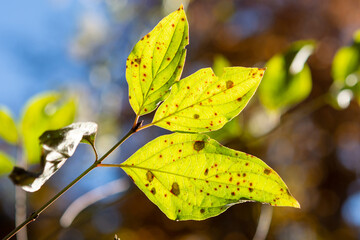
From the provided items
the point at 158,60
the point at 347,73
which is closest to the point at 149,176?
the point at 158,60

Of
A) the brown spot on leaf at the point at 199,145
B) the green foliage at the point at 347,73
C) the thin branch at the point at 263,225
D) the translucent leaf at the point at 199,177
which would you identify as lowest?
the thin branch at the point at 263,225

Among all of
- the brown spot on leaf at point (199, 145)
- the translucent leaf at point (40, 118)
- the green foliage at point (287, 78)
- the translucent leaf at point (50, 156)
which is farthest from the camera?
the green foliage at point (287, 78)

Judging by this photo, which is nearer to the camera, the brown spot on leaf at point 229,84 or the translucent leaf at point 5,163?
the brown spot on leaf at point 229,84

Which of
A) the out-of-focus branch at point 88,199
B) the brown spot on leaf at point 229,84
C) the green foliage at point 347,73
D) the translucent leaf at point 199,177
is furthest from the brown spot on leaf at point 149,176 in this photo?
the green foliage at point 347,73

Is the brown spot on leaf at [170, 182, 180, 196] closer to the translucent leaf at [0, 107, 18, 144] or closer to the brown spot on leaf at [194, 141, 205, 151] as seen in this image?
the brown spot on leaf at [194, 141, 205, 151]

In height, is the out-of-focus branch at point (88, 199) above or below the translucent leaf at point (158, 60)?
below

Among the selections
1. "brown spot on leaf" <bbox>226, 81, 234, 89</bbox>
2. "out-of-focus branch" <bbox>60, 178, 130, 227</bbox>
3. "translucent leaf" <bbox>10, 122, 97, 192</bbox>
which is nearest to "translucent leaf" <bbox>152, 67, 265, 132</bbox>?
"brown spot on leaf" <bbox>226, 81, 234, 89</bbox>

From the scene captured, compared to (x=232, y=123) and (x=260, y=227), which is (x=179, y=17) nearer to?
(x=232, y=123)

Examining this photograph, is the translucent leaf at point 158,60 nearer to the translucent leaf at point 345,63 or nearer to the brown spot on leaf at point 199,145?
the brown spot on leaf at point 199,145
